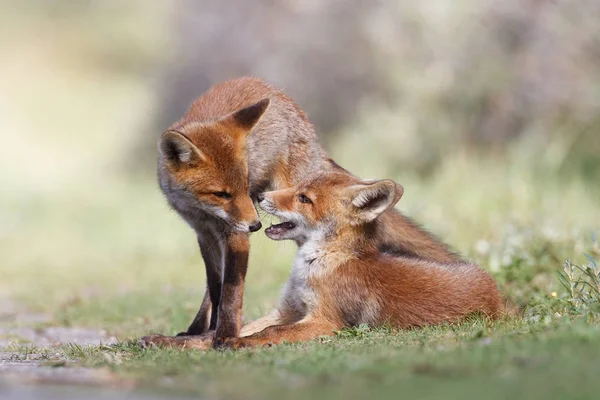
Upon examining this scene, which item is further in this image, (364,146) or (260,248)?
(364,146)

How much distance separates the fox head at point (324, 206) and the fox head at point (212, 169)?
259 millimetres

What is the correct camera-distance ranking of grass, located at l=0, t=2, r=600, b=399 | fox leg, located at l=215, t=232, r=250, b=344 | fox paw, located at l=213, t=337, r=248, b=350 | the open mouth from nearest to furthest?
grass, located at l=0, t=2, r=600, b=399
fox paw, located at l=213, t=337, r=248, b=350
fox leg, located at l=215, t=232, r=250, b=344
the open mouth

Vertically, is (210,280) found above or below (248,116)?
below

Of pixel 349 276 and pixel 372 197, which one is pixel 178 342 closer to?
pixel 349 276

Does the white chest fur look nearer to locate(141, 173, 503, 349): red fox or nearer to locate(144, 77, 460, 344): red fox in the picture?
locate(141, 173, 503, 349): red fox

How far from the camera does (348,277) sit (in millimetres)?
6750

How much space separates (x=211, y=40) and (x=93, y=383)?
58.7 feet

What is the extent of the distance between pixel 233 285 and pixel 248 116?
53.6 inches

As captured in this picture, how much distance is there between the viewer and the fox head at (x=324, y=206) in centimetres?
699

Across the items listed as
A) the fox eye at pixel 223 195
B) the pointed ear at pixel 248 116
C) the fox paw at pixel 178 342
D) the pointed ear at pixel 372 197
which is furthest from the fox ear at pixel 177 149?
the fox paw at pixel 178 342

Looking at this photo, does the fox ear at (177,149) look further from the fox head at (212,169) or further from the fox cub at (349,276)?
the fox cub at (349,276)

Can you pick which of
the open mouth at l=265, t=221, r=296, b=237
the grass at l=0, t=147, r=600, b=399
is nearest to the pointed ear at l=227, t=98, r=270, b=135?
the open mouth at l=265, t=221, r=296, b=237

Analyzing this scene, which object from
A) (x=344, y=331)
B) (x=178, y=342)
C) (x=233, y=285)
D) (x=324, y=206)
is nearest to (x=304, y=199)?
(x=324, y=206)

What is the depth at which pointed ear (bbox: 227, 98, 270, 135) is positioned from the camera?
23.8 feet
